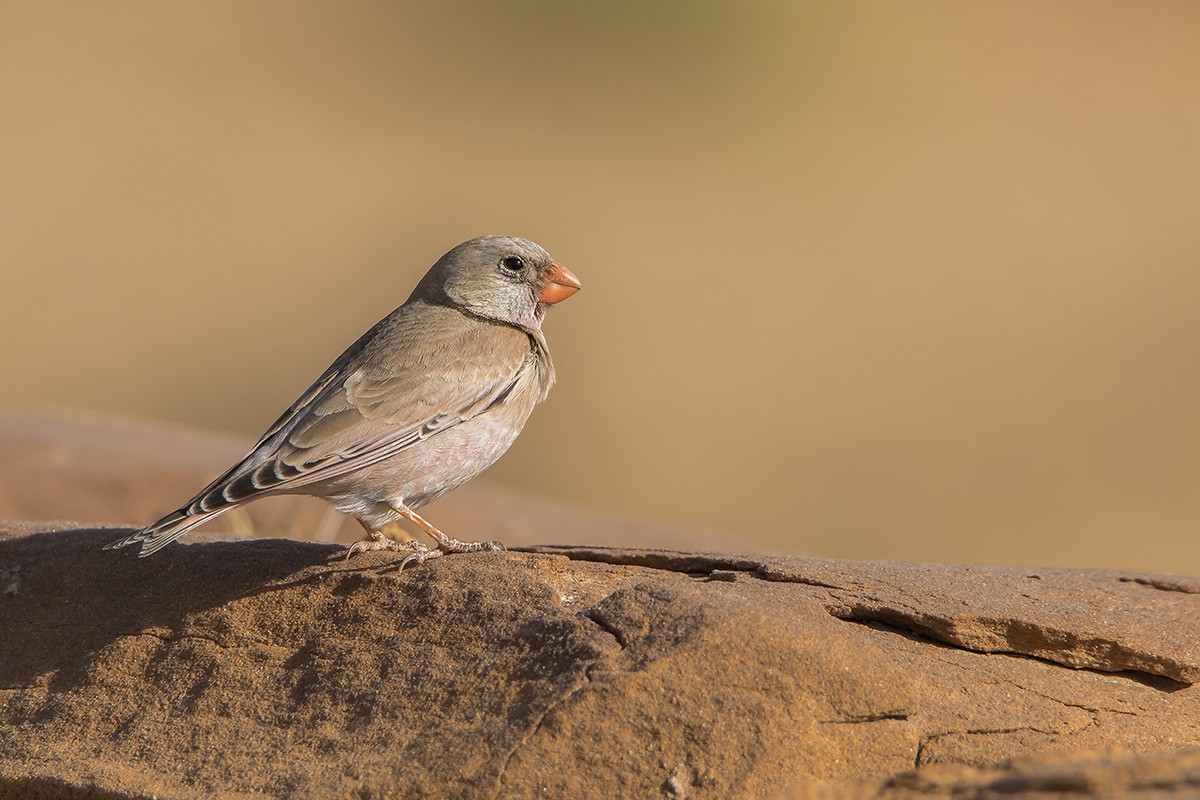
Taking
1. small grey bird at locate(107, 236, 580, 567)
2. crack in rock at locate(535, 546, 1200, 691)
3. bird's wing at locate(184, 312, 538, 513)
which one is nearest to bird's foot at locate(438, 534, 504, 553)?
small grey bird at locate(107, 236, 580, 567)

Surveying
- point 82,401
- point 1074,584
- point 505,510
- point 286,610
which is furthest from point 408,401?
point 82,401

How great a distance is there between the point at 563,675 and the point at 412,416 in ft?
4.99

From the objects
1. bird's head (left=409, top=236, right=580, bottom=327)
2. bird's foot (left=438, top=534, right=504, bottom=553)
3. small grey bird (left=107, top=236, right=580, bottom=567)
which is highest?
bird's head (left=409, top=236, right=580, bottom=327)

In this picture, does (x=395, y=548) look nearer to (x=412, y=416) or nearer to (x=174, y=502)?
(x=412, y=416)

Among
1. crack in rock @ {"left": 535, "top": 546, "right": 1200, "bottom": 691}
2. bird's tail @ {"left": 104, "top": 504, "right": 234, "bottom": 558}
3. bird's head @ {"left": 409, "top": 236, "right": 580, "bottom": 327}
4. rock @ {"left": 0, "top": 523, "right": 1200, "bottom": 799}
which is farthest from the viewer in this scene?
bird's head @ {"left": 409, "top": 236, "right": 580, "bottom": 327}

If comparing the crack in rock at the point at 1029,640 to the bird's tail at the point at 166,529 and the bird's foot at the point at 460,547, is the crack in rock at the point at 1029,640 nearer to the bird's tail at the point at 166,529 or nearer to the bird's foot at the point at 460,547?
the bird's foot at the point at 460,547

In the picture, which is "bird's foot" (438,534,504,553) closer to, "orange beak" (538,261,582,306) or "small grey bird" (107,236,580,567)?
Answer: "small grey bird" (107,236,580,567)

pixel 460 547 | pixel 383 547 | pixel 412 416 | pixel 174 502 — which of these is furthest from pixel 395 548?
pixel 174 502

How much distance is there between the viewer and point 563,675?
3.39m

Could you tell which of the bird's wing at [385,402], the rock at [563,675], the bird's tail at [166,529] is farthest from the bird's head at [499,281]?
the bird's tail at [166,529]

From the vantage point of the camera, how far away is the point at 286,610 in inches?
157

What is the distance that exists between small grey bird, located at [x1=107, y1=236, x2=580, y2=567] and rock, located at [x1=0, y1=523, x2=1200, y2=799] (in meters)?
0.28

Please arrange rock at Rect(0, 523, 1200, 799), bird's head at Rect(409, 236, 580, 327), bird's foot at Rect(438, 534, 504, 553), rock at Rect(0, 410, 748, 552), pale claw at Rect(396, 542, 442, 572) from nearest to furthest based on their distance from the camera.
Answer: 1. rock at Rect(0, 523, 1200, 799)
2. pale claw at Rect(396, 542, 442, 572)
3. bird's foot at Rect(438, 534, 504, 553)
4. bird's head at Rect(409, 236, 580, 327)
5. rock at Rect(0, 410, 748, 552)

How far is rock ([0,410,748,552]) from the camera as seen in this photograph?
6867 millimetres
